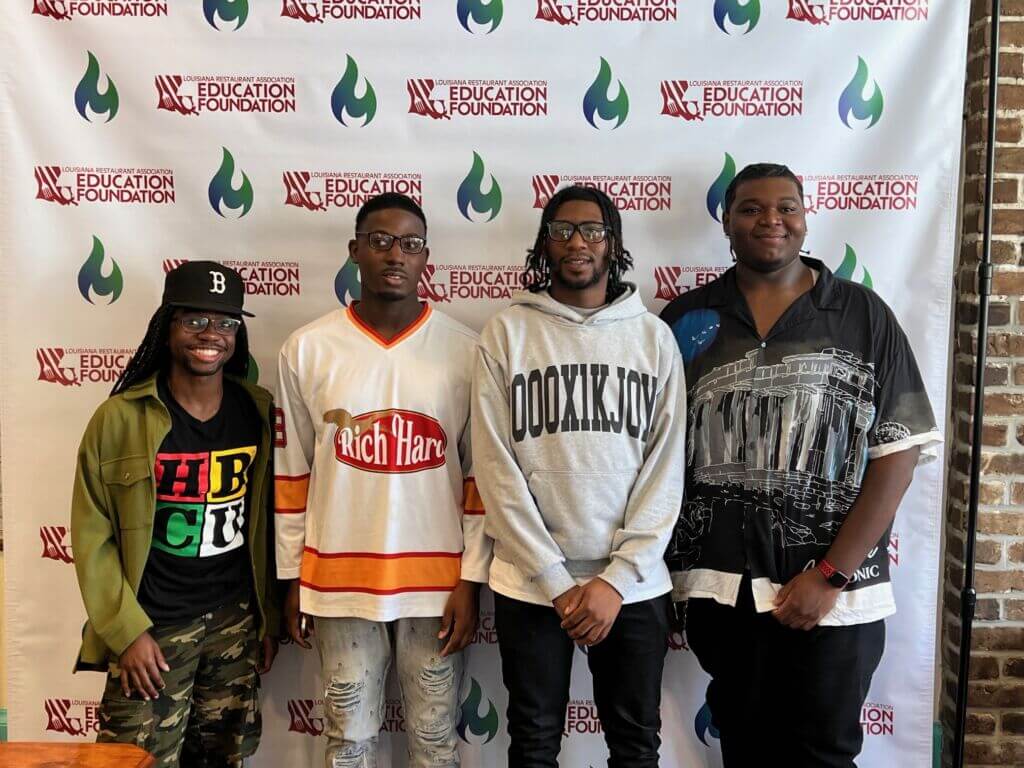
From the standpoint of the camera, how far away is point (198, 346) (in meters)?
1.91

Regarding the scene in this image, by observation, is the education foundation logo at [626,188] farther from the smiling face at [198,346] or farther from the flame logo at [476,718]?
the flame logo at [476,718]

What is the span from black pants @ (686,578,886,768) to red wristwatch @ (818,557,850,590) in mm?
124

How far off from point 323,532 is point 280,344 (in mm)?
675

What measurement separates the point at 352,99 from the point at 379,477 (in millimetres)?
1145

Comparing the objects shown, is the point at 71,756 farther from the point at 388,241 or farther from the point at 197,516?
the point at 388,241

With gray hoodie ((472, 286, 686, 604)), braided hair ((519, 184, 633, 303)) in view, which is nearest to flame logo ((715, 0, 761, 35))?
braided hair ((519, 184, 633, 303))

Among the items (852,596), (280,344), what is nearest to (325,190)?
(280,344)

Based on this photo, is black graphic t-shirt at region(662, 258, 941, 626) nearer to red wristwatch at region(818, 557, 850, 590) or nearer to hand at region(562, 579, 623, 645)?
red wristwatch at region(818, 557, 850, 590)

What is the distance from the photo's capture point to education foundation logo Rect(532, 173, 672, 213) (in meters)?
2.29

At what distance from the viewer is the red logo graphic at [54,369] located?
2.35 m

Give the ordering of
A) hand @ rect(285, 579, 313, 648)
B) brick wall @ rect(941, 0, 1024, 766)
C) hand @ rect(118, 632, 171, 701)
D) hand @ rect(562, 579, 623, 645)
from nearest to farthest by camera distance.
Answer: hand @ rect(562, 579, 623, 645)
hand @ rect(118, 632, 171, 701)
hand @ rect(285, 579, 313, 648)
brick wall @ rect(941, 0, 1024, 766)

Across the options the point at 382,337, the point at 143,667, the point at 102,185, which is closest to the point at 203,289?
the point at 382,337

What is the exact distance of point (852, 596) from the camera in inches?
74.1

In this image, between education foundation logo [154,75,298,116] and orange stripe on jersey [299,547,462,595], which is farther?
education foundation logo [154,75,298,116]
